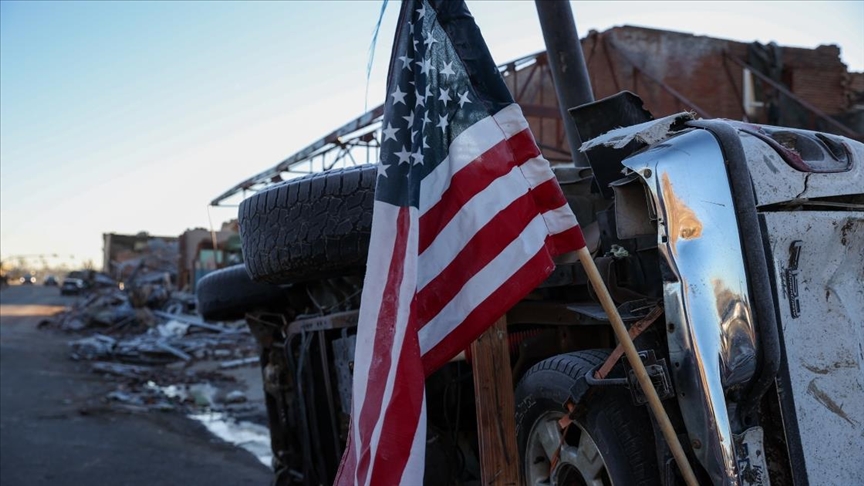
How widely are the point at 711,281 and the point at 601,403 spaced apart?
1.67 ft

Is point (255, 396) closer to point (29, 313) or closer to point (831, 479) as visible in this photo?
point (831, 479)

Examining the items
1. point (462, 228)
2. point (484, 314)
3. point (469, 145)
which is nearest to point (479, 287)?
point (484, 314)

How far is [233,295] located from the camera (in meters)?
4.59

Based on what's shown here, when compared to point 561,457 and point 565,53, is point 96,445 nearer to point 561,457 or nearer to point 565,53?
point 565,53

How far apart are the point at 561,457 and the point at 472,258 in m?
0.80

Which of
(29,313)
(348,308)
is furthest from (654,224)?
(29,313)

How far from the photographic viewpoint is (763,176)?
6.66 feet

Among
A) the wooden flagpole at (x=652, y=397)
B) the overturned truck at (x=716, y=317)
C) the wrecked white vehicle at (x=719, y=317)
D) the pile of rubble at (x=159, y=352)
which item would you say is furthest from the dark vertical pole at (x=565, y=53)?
the pile of rubble at (x=159, y=352)

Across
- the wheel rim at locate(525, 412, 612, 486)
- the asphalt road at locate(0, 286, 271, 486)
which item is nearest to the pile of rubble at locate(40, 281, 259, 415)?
the asphalt road at locate(0, 286, 271, 486)

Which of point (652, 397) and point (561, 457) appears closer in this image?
point (652, 397)

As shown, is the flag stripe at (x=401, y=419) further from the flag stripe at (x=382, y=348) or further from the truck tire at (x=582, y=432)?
the truck tire at (x=582, y=432)

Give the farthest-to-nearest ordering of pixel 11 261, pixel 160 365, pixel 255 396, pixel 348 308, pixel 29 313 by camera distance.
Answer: pixel 11 261 < pixel 29 313 < pixel 160 365 < pixel 255 396 < pixel 348 308

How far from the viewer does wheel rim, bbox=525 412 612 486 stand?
219 cm

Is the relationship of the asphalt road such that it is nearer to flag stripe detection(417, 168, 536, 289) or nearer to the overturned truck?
the overturned truck
